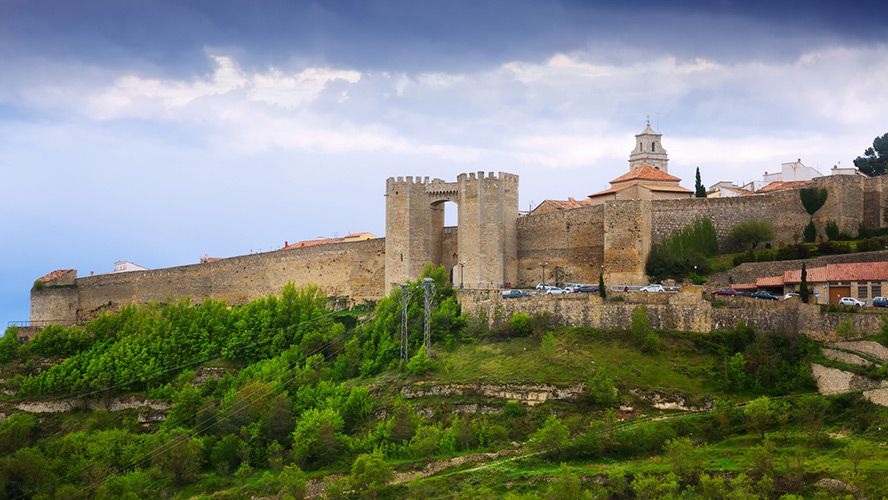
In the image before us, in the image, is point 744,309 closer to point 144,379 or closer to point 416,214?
point 416,214

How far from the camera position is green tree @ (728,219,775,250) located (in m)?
45.4

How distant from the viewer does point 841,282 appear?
3750 centimetres

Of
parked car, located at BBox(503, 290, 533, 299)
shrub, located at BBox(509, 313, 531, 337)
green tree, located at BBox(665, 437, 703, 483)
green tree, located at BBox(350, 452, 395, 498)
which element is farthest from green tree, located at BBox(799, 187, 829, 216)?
green tree, located at BBox(350, 452, 395, 498)

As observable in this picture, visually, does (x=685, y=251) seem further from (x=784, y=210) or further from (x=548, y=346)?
(x=548, y=346)

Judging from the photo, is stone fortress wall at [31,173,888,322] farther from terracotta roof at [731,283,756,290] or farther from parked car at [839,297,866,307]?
parked car at [839,297,866,307]

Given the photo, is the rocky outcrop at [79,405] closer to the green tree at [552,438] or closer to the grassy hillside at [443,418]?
the grassy hillside at [443,418]

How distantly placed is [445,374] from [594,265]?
987 centimetres

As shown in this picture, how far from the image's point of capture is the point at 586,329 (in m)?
38.9

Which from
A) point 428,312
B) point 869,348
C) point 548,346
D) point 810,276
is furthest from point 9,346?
point 869,348

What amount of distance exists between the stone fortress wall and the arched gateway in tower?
45 millimetres

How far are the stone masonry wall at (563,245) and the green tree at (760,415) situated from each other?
13.9m

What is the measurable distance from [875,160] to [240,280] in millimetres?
41093

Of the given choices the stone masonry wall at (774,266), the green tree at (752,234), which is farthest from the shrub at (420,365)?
the green tree at (752,234)

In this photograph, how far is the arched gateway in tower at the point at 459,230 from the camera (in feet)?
153
